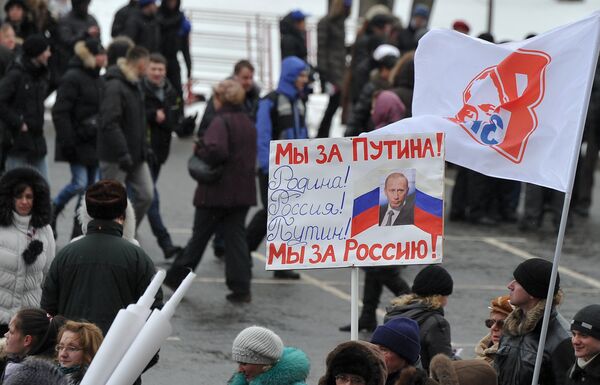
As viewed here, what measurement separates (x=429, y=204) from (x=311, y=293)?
5375 millimetres

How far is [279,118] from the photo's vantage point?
13.6 meters

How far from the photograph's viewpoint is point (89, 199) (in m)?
8.38

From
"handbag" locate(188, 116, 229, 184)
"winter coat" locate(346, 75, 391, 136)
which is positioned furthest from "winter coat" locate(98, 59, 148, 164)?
"winter coat" locate(346, 75, 391, 136)

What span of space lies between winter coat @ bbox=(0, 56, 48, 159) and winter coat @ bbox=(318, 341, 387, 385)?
24.6ft

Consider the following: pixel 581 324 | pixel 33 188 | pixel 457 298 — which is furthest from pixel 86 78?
pixel 581 324

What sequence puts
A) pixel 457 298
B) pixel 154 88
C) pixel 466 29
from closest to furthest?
pixel 457 298, pixel 154 88, pixel 466 29

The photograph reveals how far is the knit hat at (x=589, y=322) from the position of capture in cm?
692

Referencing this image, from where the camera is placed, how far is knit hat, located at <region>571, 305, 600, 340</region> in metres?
6.92

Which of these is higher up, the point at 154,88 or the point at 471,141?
the point at 471,141

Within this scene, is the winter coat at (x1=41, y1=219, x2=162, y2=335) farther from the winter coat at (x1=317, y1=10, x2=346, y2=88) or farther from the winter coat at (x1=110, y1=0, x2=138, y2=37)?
the winter coat at (x1=317, y1=10, x2=346, y2=88)

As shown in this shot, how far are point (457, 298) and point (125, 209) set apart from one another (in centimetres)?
518

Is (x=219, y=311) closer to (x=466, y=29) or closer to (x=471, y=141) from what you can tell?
(x=471, y=141)

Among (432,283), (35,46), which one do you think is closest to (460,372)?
(432,283)

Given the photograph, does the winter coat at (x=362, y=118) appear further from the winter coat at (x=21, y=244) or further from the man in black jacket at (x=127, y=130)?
the winter coat at (x=21, y=244)
